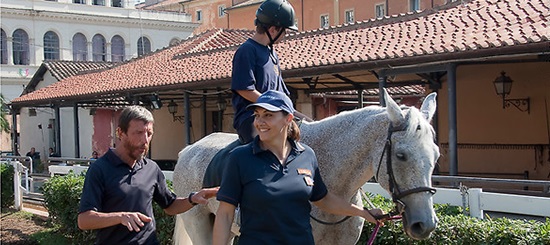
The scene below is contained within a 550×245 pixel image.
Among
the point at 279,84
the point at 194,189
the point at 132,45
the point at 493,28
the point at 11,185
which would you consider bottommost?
the point at 11,185

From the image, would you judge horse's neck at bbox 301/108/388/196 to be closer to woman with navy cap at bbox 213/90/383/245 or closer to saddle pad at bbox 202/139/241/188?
saddle pad at bbox 202/139/241/188

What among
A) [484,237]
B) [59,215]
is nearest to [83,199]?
[484,237]

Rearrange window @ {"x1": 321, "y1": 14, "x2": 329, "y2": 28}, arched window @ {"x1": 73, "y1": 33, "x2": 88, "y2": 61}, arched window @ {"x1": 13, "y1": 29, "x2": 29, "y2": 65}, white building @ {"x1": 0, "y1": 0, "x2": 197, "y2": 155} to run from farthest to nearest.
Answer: arched window @ {"x1": 73, "y1": 33, "x2": 88, "y2": 61} < arched window @ {"x1": 13, "y1": 29, "x2": 29, "y2": 65} < white building @ {"x1": 0, "y1": 0, "x2": 197, "y2": 155} < window @ {"x1": 321, "y1": 14, "x2": 329, "y2": 28}

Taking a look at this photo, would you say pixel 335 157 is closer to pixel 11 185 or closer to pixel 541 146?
pixel 541 146

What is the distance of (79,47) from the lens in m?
47.2

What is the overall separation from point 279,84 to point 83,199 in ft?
5.04

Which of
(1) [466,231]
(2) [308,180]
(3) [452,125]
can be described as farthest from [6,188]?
(2) [308,180]

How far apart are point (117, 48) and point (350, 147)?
154 feet

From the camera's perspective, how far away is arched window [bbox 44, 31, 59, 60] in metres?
45.2

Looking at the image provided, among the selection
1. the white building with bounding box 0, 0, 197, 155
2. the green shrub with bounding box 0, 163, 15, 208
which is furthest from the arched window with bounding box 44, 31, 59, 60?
the green shrub with bounding box 0, 163, 15, 208

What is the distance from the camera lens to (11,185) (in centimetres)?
1628

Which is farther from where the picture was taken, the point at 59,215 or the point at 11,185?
the point at 11,185

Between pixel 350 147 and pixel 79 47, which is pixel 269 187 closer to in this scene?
pixel 350 147

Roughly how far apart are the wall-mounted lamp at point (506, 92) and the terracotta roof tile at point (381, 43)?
120cm
